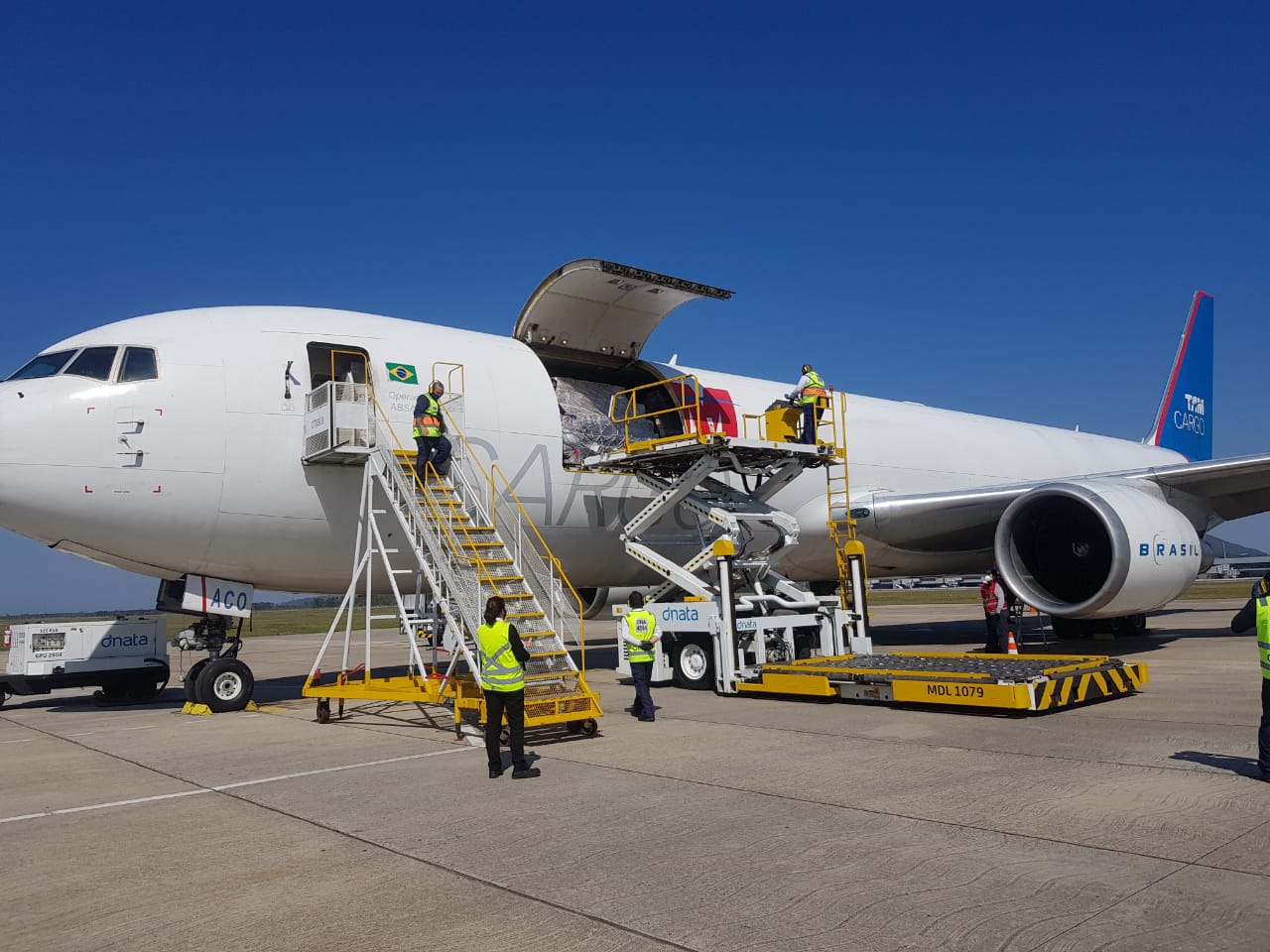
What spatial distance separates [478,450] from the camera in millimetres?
11445

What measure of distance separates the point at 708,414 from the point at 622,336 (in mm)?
1754

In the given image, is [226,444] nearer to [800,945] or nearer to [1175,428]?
[800,945]

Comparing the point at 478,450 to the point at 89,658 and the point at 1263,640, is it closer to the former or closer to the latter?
the point at 89,658

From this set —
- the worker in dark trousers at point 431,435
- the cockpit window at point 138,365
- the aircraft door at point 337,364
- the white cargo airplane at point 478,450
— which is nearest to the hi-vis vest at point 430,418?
the worker in dark trousers at point 431,435

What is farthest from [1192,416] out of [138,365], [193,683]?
[138,365]

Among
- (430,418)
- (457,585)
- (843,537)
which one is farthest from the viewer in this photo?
(843,537)

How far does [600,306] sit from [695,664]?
17.3 feet

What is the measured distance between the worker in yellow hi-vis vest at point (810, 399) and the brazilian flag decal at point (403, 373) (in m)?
4.90

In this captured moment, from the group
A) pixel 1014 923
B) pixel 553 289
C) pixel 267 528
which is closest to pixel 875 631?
pixel 553 289

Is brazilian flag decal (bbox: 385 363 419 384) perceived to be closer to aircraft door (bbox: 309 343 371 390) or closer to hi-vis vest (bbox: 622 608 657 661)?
aircraft door (bbox: 309 343 371 390)

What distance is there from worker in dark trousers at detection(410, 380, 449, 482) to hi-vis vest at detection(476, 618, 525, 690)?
3722 mm

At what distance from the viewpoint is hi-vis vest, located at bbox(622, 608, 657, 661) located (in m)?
9.34

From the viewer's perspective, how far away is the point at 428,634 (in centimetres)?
1123

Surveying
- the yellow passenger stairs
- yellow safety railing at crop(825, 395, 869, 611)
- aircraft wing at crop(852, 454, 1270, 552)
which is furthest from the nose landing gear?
aircraft wing at crop(852, 454, 1270, 552)
